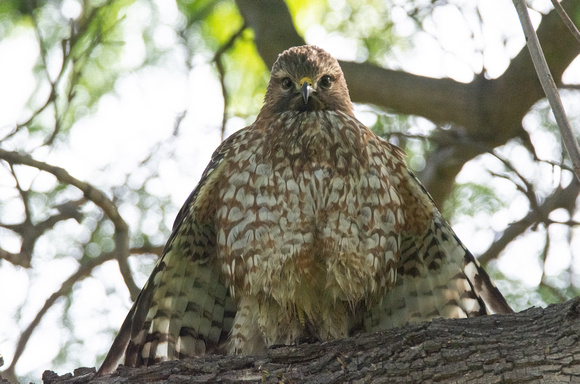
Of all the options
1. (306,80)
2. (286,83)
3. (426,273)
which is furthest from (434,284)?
(286,83)

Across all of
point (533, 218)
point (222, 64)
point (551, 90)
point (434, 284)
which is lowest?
point (434, 284)

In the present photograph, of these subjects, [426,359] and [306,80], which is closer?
[426,359]

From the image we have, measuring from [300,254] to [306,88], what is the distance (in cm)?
138

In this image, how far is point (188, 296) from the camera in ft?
16.7

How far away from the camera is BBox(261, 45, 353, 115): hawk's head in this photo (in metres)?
5.48

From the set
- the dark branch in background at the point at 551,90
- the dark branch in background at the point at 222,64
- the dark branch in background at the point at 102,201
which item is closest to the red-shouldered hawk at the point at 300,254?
the dark branch in background at the point at 102,201

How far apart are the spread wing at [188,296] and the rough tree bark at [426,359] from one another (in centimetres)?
87

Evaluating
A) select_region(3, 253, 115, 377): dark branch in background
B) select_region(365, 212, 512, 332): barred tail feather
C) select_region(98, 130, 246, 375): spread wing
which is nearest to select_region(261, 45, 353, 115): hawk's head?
select_region(98, 130, 246, 375): spread wing

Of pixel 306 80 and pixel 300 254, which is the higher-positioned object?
pixel 306 80

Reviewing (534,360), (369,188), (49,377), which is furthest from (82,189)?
(534,360)

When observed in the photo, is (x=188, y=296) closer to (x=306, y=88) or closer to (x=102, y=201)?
(x=102, y=201)

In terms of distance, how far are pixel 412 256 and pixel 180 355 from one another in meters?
1.81

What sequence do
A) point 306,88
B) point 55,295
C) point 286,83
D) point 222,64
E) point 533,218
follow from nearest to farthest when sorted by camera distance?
point 306,88
point 286,83
point 55,295
point 533,218
point 222,64

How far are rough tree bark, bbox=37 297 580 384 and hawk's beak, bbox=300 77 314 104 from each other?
2098mm
